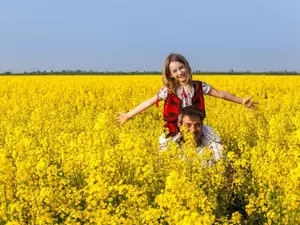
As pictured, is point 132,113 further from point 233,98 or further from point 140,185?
point 140,185

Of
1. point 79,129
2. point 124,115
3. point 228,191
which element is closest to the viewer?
point 228,191

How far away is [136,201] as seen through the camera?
134 inches

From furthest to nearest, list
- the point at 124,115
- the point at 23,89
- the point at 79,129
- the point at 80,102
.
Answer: the point at 23,89
the point at 80,102
the point at 79,129
the point at 124,115

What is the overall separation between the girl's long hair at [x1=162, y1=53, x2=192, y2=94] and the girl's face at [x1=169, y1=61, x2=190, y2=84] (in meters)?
0.04

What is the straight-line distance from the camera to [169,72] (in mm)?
6395

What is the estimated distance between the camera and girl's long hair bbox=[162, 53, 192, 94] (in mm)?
6277

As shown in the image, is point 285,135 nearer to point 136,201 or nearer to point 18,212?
point 136,201

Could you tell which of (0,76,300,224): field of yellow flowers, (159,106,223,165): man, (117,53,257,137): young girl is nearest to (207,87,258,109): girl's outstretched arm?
(117,53,257,137): young girl

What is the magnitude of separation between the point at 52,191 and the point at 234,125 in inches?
195

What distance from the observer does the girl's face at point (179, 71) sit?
20.4ft

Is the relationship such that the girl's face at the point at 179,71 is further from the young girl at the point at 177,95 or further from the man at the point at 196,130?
the man at the point at 196,130

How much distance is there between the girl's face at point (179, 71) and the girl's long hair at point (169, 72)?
0.13ft

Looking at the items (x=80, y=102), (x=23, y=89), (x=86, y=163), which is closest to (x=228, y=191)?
(x=86, y=163)

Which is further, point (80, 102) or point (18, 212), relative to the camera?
point (80, 102)
